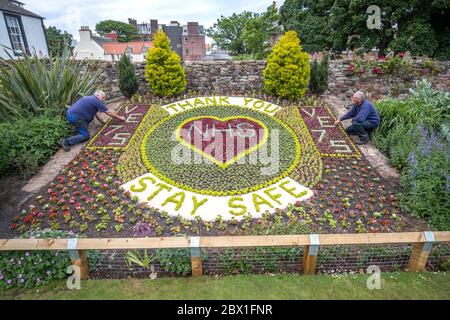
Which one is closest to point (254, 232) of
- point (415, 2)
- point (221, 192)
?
point (221, 192)

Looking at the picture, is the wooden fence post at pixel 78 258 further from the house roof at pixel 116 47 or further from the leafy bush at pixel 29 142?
the house roof at pixel 116 47

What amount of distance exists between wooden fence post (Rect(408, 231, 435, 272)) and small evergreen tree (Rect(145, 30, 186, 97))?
831 cm

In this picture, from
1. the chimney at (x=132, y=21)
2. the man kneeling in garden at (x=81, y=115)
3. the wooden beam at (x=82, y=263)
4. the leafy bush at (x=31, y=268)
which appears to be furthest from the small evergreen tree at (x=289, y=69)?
the chimney at (x=132, y=21)

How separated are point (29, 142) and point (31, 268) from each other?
152 inches

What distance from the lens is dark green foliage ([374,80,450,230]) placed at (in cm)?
453

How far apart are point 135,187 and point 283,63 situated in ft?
21.5

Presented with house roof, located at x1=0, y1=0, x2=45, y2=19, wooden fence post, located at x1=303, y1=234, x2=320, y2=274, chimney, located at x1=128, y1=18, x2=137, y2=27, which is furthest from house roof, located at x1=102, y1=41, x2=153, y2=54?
wooden fence post, located at x1=303, y1=234, x2=320, y2=274

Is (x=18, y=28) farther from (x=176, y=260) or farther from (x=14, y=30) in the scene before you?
(x=176, y=260)

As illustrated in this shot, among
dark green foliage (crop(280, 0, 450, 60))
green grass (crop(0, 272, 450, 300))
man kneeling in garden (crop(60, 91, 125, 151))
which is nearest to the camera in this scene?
green grass (crop(0, 272, 450, 300))

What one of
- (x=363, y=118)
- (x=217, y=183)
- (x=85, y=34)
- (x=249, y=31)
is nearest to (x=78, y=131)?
(x=217, y=183)

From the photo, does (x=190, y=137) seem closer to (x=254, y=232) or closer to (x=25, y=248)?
(x=254, y=232)

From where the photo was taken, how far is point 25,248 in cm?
298

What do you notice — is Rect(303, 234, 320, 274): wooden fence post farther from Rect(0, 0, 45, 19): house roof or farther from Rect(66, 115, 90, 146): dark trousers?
Rect(0, 0, 45, 19): house roof

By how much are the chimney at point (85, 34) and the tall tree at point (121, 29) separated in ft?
98.4
